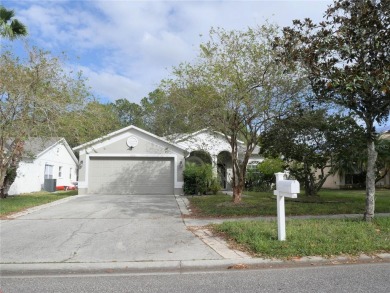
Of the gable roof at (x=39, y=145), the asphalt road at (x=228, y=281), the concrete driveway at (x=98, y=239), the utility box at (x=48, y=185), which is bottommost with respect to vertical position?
the asphalt road at (x=228, y=281)

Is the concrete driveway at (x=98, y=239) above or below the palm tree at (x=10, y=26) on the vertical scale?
below

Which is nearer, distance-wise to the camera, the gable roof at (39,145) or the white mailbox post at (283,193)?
the white mailbox post at (283,193)

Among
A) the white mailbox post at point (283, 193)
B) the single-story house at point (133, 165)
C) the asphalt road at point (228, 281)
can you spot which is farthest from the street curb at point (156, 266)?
the single-story house at point (133, 165)

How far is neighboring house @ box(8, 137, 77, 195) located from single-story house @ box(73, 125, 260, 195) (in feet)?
8.43

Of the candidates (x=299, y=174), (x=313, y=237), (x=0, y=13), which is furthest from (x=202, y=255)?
(x=0, y=13)

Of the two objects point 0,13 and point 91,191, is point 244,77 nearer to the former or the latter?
point 0,13

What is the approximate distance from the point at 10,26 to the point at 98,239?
464 inches

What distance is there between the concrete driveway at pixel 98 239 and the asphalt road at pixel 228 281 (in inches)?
31.8

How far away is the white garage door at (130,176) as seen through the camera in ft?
76.0

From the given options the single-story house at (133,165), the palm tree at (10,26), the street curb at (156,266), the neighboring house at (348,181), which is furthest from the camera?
the neighboring house at (348,181)

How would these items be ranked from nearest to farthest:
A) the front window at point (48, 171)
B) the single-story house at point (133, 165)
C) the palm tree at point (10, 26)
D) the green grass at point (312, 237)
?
1. the green grass at point (312, 237)
2. the palm tree at point (10, 26)
3. the single-story house at point (133, 165)
4. the front window at point (48, 171)

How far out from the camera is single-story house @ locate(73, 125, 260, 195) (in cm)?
2305

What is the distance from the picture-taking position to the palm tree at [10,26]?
619 inches

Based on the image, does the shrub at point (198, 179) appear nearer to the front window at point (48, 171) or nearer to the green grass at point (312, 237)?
the green grass at point (312, 237)
